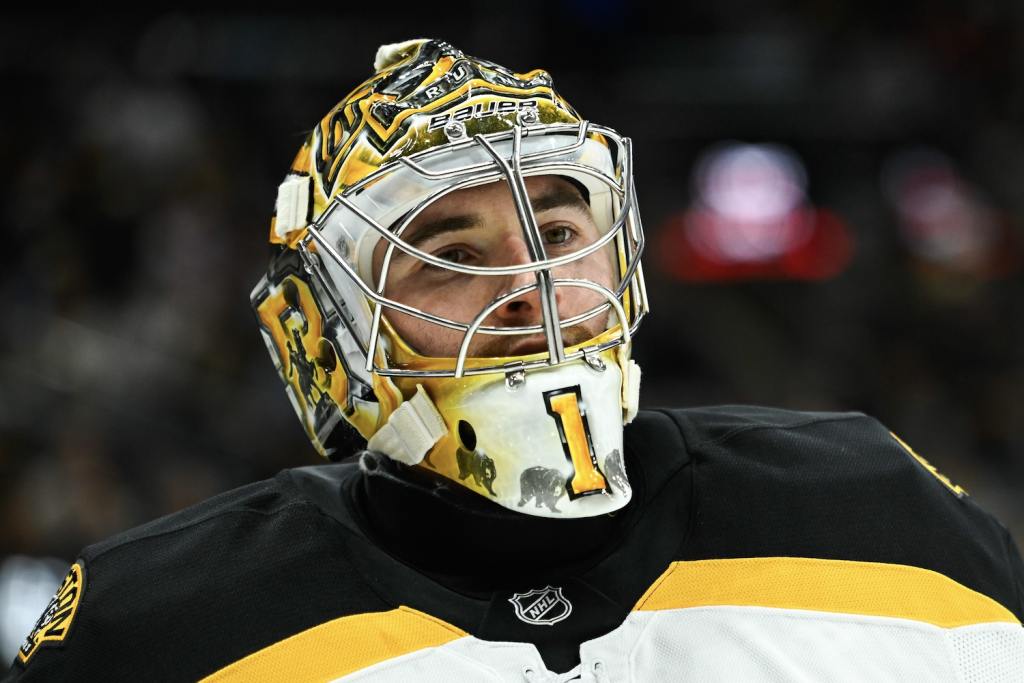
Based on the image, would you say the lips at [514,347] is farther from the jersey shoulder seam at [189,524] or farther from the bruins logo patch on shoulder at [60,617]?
the bruins logo patch on shoulder at [60,617]

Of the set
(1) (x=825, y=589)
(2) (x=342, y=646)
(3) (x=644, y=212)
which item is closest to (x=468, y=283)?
(2) (x=342, y=646)

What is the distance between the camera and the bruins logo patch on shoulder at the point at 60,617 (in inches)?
60.2

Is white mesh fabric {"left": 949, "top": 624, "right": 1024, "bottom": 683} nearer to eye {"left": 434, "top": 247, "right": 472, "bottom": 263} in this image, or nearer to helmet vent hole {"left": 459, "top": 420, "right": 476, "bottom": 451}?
helmet vent hole {"left": 459, "top": 420, "right": 476, "bottom": 451}

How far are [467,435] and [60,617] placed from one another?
1.70 feet

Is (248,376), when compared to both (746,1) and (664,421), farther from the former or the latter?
(664,421)

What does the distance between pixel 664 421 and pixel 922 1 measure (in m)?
5.27

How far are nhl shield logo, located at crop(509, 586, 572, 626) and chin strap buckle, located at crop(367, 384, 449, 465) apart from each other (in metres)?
0.20

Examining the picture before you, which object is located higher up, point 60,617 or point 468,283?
point 468,283

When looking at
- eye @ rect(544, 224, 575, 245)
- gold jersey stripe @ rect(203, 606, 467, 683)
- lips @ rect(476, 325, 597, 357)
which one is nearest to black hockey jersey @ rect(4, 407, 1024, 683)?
gold jersey stripe @ rect(203, 606, 467, 683)

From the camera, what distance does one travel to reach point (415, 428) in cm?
156

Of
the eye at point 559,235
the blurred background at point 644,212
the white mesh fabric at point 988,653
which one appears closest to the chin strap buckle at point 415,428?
the eye at point 559,235

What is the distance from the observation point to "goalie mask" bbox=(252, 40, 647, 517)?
1499 millimetres

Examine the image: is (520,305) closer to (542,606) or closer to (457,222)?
(457,222)

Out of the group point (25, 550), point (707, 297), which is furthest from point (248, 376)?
point (707, 297)
